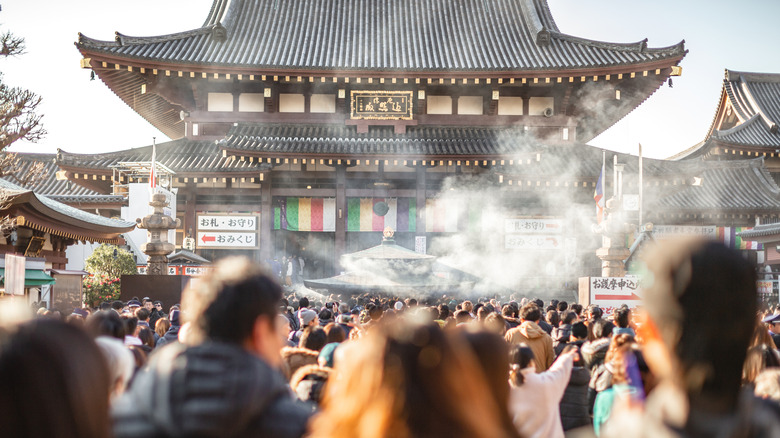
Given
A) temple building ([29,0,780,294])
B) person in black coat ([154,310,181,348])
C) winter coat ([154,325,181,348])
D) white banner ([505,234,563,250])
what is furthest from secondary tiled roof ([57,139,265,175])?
winter coat ([154,325,181,348])

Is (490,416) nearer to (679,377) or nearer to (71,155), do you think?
(679,377)

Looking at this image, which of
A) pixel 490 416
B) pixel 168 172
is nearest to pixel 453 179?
pixel 168 172

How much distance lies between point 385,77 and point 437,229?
4870 mm

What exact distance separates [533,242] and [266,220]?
8.03m

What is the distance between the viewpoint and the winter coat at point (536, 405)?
343cm

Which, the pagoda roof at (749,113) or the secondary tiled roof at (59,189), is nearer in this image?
the secondary tiled roof at (59,189)

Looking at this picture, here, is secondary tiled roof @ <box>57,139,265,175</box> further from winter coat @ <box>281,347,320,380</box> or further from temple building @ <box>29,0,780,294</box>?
winter coat @ <box>281,347,320,380</box>

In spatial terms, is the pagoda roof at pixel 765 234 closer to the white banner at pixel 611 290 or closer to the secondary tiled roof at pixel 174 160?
the white banner at pixel 611 290

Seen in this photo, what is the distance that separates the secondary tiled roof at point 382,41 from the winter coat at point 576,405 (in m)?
14.8

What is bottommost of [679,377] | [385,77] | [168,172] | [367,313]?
[367,313]

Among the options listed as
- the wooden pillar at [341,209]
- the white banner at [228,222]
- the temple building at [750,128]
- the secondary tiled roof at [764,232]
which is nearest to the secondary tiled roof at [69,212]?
the white banner at [228,222]

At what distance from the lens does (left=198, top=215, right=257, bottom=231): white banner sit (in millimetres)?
18562

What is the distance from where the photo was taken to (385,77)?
1912cm

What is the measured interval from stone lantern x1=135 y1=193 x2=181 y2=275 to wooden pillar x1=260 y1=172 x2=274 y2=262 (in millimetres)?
4651
